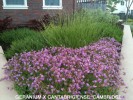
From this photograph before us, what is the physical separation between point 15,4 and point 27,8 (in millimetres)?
604

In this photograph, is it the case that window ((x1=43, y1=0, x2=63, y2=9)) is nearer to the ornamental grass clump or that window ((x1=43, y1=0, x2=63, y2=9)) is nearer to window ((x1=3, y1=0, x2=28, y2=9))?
window ((x1=3, y1=0, x2=28, y2=9))

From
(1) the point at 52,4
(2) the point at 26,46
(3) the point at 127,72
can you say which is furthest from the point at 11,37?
(1) the point at 52,4

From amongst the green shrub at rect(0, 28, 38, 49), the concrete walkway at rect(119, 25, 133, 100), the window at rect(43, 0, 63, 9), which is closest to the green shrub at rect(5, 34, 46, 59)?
the green shrub at rect(0, 28, 38, 49)

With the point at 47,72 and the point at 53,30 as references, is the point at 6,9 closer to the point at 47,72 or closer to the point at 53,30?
the point at 53,30

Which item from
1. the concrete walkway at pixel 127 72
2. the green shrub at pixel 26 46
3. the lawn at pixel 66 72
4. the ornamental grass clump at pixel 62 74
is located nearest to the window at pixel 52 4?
the concrete walkway at pixel 127 72

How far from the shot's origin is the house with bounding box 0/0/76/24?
11.7 m

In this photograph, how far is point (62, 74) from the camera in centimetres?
360

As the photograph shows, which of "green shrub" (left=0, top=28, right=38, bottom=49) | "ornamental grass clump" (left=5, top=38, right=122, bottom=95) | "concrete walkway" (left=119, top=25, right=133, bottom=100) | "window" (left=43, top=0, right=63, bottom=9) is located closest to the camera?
"ornamental grass clump" (left=5, top=38, right=122, bottom=95)

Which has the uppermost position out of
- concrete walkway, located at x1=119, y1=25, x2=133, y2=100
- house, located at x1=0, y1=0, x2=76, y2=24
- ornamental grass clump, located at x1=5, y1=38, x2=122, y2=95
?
house, located at x1=0, y1=0, x2=76, y2=24

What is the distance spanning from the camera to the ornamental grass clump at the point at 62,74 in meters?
3.46

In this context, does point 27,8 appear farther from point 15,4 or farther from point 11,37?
point 11,37

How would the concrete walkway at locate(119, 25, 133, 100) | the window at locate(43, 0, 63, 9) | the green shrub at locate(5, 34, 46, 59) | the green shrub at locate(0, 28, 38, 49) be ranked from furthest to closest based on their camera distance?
the window at locate(43, 0, 63, 9)
the green shrub at locate(0, 28, 38, 49)
the green shrub at locate(5, 34, 46, 59)
the concrete walkway at locate(119, 25, 133, 100)

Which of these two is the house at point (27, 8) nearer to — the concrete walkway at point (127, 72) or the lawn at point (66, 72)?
the concrete walkway at point (127, 72)

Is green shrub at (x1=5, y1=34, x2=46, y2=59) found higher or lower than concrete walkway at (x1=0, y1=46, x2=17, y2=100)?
higher
